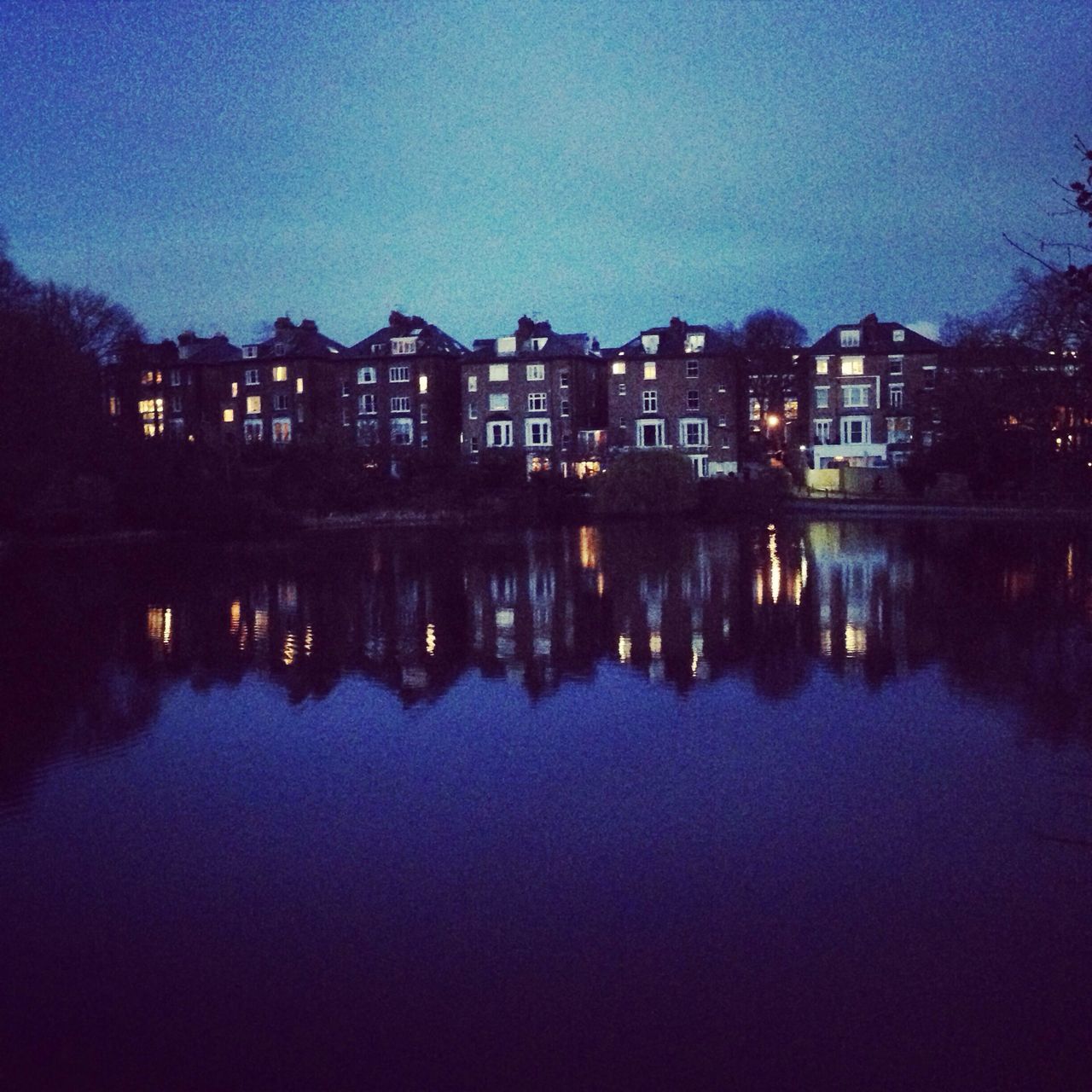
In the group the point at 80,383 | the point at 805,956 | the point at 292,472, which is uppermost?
the point at 80,383

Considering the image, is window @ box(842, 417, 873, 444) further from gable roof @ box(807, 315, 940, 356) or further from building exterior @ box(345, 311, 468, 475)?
building exterior @ box(345, 311, 468, 475)

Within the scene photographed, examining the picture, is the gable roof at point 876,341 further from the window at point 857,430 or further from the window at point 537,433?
the window at point 537,433

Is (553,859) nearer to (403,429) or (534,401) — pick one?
(534,401)

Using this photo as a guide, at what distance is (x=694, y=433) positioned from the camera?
2589 inches

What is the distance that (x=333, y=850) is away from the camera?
9688mm

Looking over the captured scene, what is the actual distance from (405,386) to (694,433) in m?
16.9

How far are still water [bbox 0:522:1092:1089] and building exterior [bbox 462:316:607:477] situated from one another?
46.2 metres

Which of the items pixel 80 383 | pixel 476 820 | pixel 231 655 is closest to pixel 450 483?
pixel 80 383

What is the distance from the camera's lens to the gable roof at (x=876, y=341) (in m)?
66.0

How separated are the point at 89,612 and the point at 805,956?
21.0 m

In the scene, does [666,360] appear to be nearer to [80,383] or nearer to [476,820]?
[80,383]

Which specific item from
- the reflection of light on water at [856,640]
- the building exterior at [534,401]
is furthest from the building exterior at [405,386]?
the reflection of light on water at [856,640]

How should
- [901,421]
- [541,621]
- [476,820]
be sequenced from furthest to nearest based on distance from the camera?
[901,421], [541,621], [476,820]

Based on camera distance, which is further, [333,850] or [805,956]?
[333,850]
